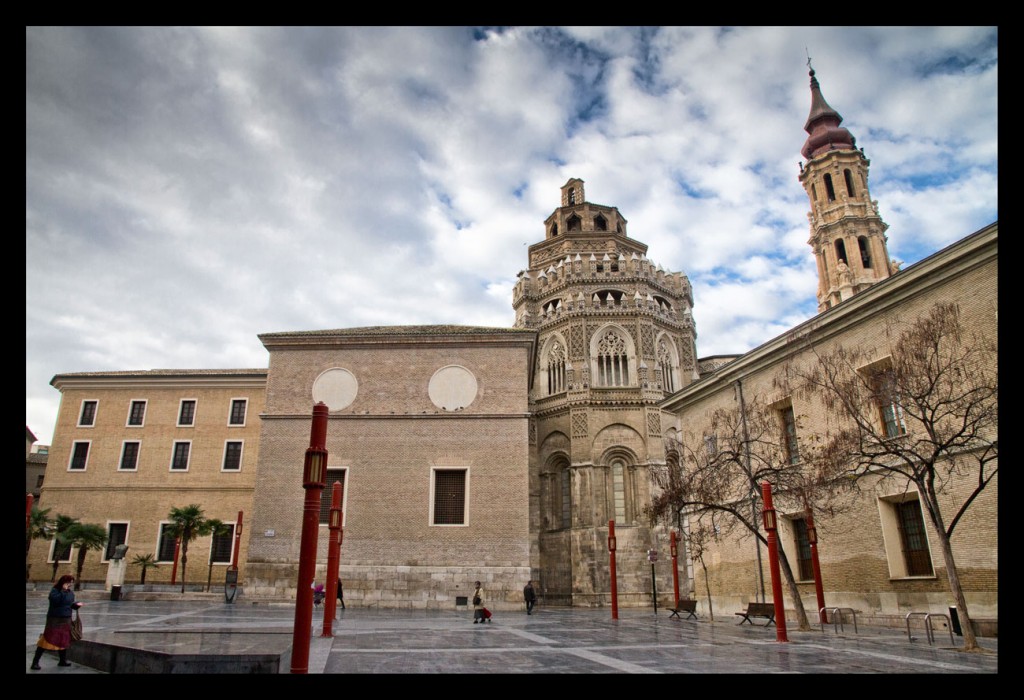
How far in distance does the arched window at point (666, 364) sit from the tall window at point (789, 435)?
19182mm

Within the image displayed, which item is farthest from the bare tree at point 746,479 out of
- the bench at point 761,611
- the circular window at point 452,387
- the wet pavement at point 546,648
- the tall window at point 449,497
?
the circular window at point 452,387

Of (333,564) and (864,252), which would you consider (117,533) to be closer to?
(333,564)

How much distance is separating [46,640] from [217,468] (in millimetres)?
26851

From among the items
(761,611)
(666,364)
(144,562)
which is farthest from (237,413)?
(761,611)

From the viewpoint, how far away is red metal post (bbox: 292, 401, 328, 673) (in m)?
6.57

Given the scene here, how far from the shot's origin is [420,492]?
80.1 feet

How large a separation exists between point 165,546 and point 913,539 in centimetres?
3099

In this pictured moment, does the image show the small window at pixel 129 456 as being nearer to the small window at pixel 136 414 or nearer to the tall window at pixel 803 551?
the small window at pixel 136 414

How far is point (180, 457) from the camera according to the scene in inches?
1320

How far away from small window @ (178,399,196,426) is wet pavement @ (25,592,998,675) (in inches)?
786

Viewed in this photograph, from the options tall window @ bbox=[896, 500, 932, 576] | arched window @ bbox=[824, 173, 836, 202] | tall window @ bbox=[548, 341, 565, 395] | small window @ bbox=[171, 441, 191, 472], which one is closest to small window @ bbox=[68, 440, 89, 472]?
small window @ bbox=[171, 441, 191, 472]

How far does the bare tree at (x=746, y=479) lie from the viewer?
15.9 meters

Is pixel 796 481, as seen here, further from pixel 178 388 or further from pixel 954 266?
pixel 178 388

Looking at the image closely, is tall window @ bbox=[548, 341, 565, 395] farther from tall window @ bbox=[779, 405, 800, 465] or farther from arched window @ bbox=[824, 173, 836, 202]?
arched window @ bbox=[824, 173, 836, 202]
